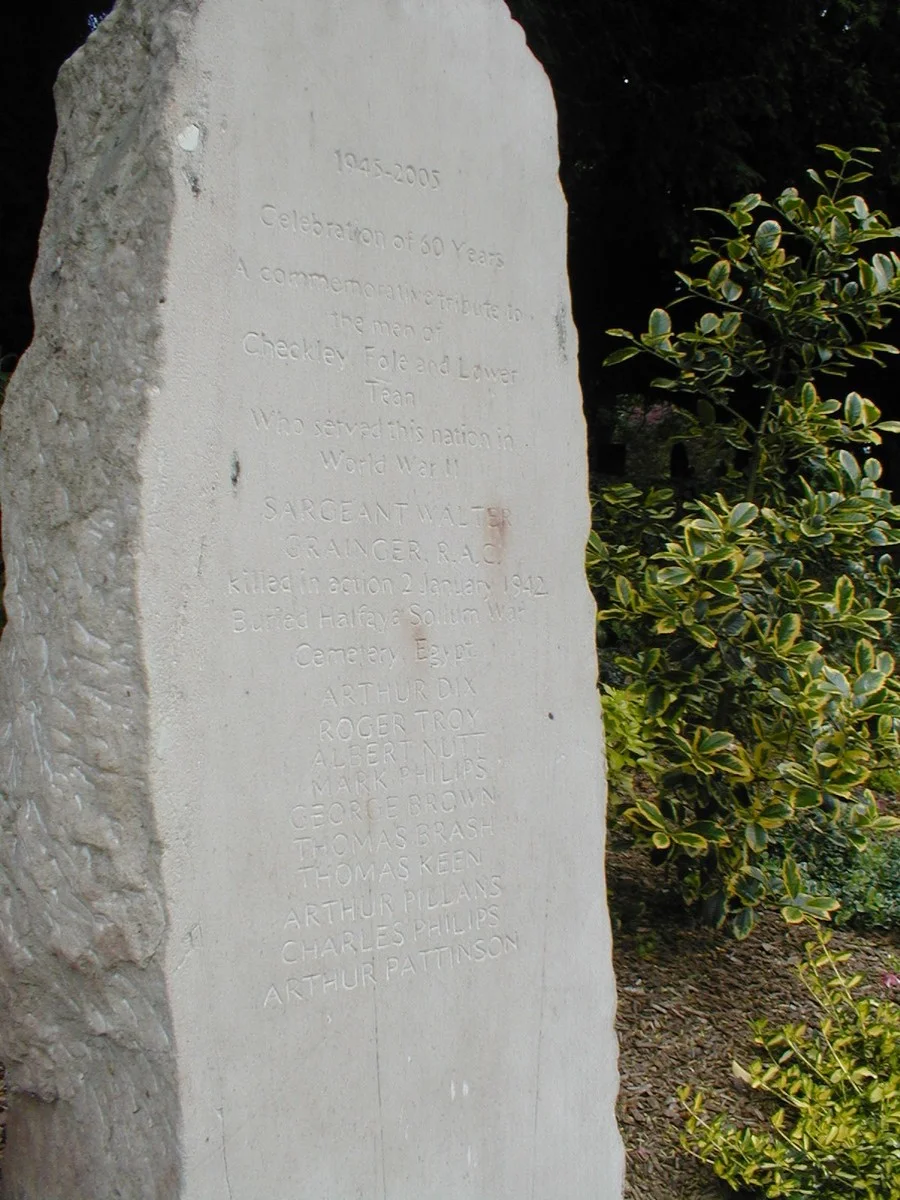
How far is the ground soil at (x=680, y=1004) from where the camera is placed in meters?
3.15

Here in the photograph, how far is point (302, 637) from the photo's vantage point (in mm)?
2367

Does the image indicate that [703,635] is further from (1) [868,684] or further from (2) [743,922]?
(2) [743,922]

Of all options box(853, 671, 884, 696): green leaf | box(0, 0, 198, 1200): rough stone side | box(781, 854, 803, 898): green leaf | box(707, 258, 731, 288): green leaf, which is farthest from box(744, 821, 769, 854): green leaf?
box(0, 0, 198, 1200): rough stone side

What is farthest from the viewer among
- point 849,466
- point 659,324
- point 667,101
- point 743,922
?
point 667,101

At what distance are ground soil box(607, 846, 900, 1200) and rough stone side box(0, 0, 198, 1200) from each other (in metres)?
1.39

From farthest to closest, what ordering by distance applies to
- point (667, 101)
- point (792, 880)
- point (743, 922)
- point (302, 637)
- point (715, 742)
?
point (667, 101) → point (743, 922) → point (715, 742) → point (792, 880) → point (302, 637)

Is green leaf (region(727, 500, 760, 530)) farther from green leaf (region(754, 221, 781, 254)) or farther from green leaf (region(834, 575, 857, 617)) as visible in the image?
green leaf (region(754, 221, 781, 254))

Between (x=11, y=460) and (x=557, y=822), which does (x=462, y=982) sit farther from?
(x=11, y=460)

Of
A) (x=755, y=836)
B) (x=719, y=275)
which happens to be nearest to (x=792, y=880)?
(x=755, y=836)

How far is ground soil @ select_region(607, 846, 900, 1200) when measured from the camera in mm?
3154

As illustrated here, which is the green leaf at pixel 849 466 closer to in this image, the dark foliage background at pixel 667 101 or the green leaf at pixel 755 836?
the green leaf at pixel 755 836

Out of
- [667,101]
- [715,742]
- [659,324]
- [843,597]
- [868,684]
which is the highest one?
[667,101]

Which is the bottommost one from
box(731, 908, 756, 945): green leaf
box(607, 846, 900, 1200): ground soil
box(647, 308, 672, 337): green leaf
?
box(607, 846, 900, 1200): ground soil

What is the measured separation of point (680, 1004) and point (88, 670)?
2312mm
